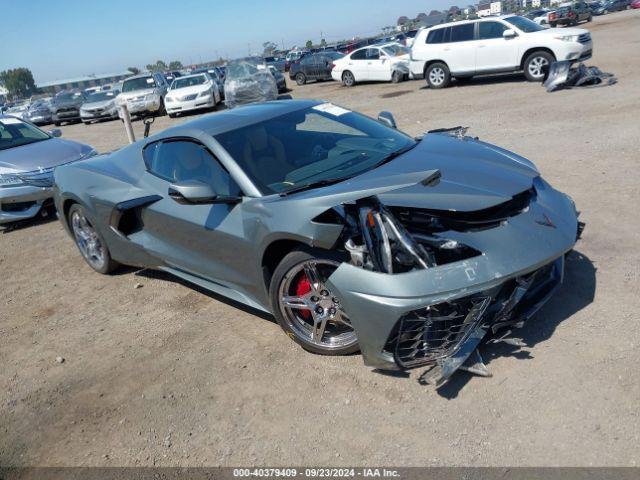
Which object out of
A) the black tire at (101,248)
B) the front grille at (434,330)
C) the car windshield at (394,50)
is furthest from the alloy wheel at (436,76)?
the front grille at (434,330)

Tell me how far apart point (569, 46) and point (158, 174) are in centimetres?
1274

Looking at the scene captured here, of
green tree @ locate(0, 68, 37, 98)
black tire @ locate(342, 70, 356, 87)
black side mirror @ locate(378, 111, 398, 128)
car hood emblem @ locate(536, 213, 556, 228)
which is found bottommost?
green tree @ locate(0, 68, 37, 98)

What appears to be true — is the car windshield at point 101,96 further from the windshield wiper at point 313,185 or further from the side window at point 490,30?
the windshield wiper at point 313,185

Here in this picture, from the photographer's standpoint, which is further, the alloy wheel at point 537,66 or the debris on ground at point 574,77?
the alloy wheel at point 537,66

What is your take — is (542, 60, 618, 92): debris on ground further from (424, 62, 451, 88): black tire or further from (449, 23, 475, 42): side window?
(424, 62, 451, 88): black tire

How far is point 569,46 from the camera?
13969 mm

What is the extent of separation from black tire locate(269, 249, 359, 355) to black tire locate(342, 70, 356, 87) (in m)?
19.3

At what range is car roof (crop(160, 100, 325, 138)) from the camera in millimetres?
4266

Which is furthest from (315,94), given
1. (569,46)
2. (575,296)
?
(575,296)

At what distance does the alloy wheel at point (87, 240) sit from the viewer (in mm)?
5547

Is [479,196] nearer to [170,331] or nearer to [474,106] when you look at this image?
[170,331]

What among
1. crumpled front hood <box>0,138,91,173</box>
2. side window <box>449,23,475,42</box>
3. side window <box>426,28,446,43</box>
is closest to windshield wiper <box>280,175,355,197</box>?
crumpled front hood <box>0,138,91,173</box>

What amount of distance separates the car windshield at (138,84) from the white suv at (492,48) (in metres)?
10.8

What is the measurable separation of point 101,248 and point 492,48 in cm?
1309
